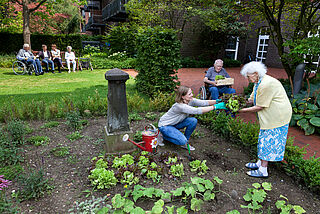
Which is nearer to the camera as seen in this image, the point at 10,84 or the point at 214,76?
the point at 214,76

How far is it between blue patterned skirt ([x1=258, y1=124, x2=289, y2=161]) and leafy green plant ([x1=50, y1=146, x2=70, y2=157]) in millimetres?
2957

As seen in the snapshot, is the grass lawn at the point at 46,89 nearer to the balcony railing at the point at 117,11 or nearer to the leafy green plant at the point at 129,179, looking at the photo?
the leafy green plant at the point at 129,179

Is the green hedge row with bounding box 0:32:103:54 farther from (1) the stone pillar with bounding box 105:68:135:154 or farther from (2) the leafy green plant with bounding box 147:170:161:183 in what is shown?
(2) the leafy green plant with bounding box 147:170:161:183

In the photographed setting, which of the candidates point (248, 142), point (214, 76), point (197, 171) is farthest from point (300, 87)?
point (197, 171)

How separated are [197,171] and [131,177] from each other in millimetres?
998

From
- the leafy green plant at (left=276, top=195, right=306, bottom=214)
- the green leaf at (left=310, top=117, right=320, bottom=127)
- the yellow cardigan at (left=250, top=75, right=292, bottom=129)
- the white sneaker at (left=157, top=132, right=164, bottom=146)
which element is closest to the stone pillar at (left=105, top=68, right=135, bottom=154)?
the white sneaker at (left=157, top=132, right=164, bottom=146)

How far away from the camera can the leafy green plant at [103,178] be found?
2.55 meters

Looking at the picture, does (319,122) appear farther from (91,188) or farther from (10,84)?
(10,84)

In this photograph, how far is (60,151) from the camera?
131 inches

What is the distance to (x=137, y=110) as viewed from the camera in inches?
210

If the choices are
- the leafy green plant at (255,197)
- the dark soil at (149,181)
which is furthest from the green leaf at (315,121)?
the leafy green plant at (255,197)

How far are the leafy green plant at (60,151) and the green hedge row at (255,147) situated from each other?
2839 millimetres

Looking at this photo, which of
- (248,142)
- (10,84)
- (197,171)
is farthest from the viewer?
(10,84)

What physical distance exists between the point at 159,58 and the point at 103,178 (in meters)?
4.29
